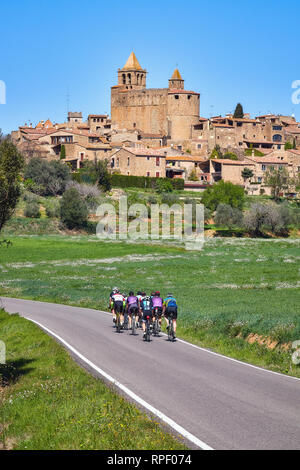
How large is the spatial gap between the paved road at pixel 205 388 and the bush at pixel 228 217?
233 feet

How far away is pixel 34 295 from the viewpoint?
41.8 metres

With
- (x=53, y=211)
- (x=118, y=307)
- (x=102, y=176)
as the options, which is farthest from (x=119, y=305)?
(x=102, y=176)

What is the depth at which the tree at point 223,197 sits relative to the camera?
102m

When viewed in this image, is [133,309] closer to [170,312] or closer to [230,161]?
[170,312]

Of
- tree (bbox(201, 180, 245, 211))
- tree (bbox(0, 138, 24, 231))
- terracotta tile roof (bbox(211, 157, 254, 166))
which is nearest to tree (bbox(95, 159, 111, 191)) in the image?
tree (bbox(201, 180, 245, 211))

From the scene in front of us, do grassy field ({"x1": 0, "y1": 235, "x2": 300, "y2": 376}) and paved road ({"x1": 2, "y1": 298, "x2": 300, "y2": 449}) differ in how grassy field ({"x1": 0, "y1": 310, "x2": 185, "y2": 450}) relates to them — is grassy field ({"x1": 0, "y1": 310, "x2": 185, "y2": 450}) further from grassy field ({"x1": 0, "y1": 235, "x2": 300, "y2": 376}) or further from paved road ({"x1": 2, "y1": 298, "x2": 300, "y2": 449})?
grassy field ({"x1": 0, "y1": 235, "x2": 300, "y2": 376})

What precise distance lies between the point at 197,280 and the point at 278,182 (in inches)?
3149

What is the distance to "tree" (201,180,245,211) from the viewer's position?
102 metres

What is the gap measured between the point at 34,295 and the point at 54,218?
165 feet

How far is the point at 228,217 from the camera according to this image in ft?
311

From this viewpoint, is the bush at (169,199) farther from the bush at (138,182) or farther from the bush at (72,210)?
the bush at (72,210)

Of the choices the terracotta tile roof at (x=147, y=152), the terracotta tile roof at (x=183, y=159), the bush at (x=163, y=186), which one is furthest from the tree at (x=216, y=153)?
the bush at (x=163, y=186)
